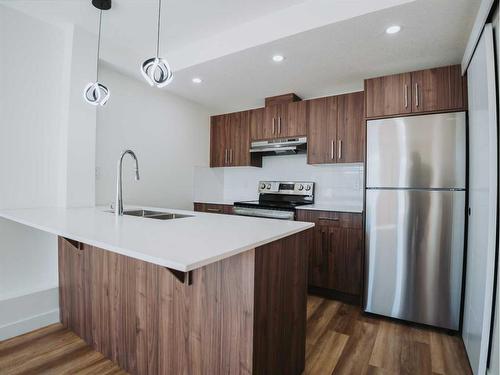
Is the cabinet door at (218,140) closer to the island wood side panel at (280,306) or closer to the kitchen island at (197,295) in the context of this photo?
the kitchen island at (197,295)

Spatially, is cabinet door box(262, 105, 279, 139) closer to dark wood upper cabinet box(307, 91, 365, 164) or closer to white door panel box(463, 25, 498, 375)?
dark wood upper cabinet box(307, 91, 365, 164)

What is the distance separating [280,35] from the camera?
6.60 ft

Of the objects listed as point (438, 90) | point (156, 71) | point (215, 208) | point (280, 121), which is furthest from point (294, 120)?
point (156, 71)

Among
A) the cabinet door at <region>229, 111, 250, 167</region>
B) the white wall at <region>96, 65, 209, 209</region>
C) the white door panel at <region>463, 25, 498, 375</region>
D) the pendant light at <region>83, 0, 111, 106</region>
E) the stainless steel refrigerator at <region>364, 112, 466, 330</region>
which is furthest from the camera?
the cabinet door at <region>229, 111, 250, 167</region>

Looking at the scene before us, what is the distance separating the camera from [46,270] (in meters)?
2.26

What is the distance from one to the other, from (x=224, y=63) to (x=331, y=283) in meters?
2.40

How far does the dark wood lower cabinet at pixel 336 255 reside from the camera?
2566mm

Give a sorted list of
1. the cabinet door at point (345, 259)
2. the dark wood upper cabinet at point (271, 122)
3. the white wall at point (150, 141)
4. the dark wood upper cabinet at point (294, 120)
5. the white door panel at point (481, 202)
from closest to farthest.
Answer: the white door panel at point (481, 202), the cabinet door at point (345, 259), the white wall at point (150, 141), the dark wood upper cabinet at point (294, 120), the dark wood upper cabinet at point (271, 122)

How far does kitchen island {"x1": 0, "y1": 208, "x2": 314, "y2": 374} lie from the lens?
3.58 feet

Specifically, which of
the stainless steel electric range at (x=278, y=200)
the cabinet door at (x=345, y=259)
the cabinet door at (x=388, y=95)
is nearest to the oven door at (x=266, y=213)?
the stainless steel electric range at (x=278, y=200)

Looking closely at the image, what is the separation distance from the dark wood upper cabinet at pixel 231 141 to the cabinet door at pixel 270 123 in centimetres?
26

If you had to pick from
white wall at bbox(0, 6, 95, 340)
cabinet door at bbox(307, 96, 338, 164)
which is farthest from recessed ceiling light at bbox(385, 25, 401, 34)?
white wall at bbox(0, 6, 95, 340)

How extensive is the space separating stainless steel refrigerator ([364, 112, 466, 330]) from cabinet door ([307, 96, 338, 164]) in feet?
1.85

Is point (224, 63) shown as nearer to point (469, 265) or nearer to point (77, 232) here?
point (77, 232)
